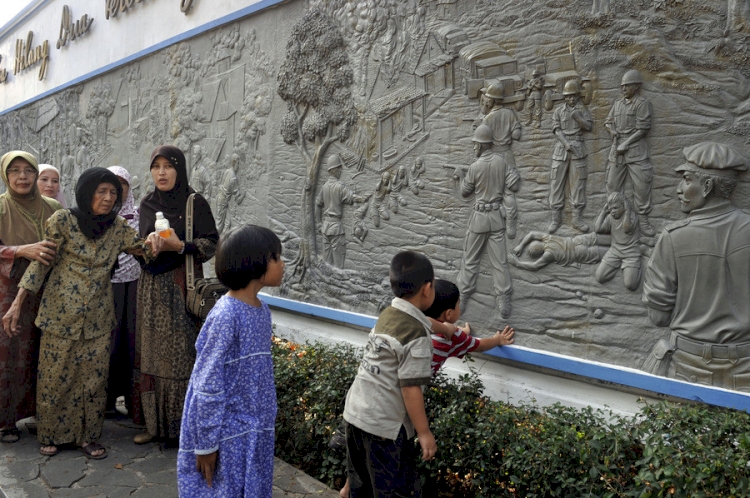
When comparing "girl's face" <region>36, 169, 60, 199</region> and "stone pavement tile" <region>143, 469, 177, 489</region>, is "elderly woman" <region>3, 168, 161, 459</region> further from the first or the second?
"girl's face" <region>36, 169, 60, 199</region>

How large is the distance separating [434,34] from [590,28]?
1.20 metres

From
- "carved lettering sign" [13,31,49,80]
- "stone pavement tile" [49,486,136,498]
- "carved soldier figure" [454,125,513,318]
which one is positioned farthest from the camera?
"carved lettering sign" [13,31,49,80]

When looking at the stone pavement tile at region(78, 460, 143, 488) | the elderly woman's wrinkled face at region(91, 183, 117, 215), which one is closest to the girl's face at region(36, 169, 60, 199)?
the elderly woman's wrinkled face at region(91, 183, 117, 215)

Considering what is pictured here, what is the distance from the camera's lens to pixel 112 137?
363 inches

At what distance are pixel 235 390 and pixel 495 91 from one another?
8.09ft

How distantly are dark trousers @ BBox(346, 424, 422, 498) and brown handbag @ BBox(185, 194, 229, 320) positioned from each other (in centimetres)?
138

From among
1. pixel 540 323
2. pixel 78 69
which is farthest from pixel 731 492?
pixel 78 69

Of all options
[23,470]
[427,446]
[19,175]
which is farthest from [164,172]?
[427,446]

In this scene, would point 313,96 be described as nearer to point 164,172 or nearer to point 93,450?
point 164,172

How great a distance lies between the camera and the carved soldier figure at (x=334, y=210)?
17.1ft

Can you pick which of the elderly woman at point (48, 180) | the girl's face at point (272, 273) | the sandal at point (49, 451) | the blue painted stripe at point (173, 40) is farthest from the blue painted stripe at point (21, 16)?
the girl's face at point (272, 273)

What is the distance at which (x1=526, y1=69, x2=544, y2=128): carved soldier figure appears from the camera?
3.70 m

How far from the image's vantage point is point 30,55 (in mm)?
12211

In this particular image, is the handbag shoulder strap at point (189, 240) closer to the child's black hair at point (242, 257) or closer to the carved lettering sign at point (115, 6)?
the child's black hair at point (242, 257)
